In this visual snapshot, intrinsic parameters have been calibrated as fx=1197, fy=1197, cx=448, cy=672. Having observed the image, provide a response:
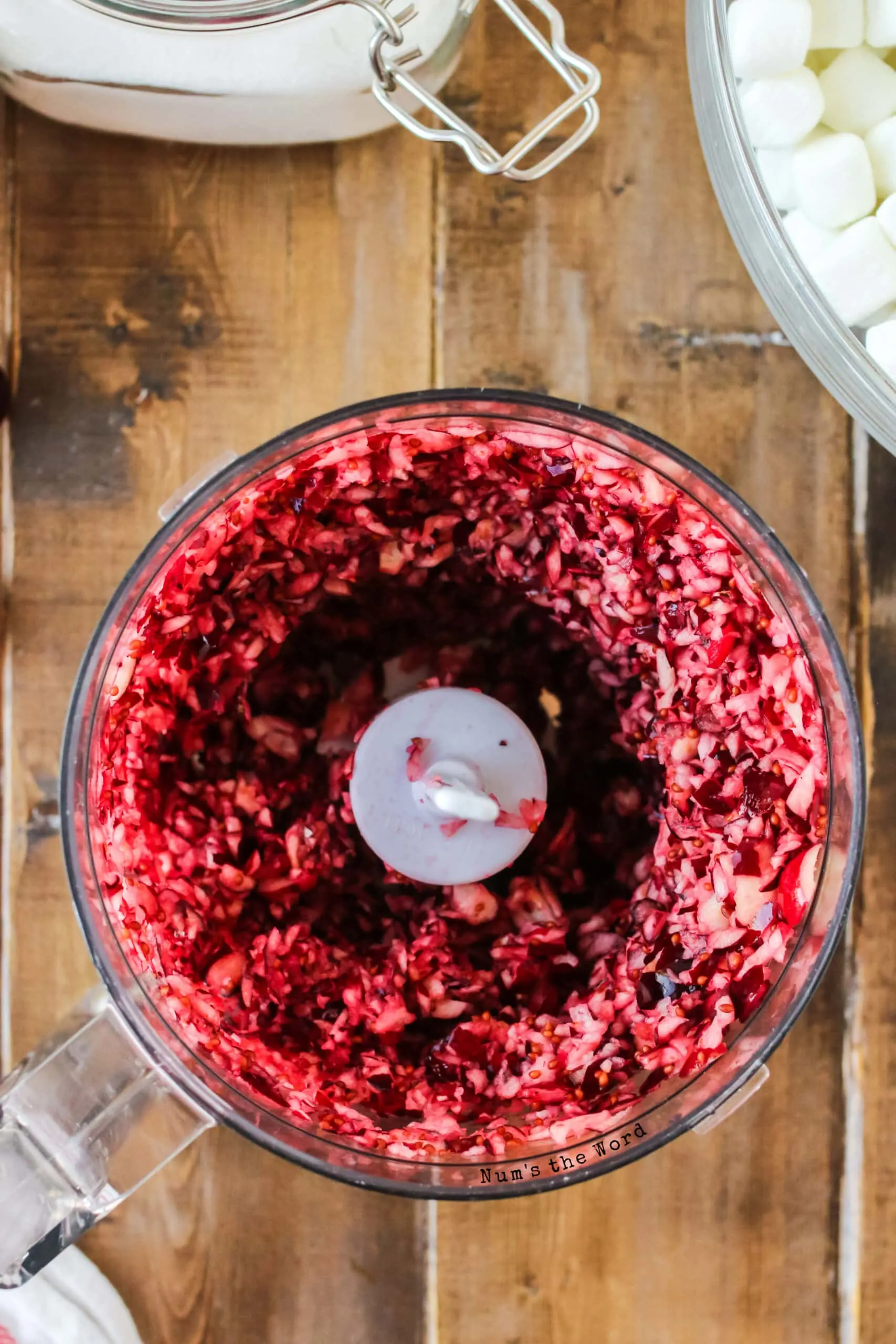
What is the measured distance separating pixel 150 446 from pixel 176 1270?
1.83 feet

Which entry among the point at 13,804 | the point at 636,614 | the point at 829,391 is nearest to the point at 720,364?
the point at 829,391

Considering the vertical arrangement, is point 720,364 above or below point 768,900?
above

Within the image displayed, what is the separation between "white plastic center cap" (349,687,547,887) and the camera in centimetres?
73

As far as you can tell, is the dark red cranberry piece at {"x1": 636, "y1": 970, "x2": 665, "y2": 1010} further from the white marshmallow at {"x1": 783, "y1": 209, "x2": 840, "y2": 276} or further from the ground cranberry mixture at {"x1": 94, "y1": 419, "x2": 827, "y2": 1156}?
the white marshmallow at {"x1": 783, "y1": 209, "x2": 840, "y2": 276}

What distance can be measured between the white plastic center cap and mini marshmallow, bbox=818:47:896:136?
414 millimetres

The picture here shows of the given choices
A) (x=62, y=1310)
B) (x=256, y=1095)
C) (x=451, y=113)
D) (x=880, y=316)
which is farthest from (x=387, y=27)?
(x=62, y=1310)

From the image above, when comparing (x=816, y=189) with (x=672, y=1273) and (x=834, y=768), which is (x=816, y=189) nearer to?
(x=834, y=768)

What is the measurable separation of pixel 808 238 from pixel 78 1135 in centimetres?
66

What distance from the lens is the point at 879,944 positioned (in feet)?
2.68

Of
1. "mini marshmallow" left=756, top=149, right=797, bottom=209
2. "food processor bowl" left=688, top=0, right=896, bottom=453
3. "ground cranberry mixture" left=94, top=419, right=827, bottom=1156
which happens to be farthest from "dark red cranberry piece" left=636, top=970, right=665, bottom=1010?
"mini marshmallow" left=756, top=149, right=797, bottom=209

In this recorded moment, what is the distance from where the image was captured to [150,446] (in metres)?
0.80

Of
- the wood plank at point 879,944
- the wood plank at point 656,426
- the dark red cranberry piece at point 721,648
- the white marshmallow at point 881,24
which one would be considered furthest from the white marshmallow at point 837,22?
the dark red cranberry piece at point 721,648

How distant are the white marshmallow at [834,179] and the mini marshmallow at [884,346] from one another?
0.23 feet

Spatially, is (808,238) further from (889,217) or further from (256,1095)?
(256,1095)
